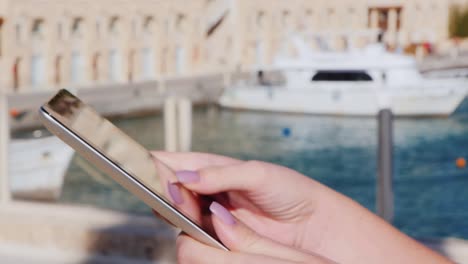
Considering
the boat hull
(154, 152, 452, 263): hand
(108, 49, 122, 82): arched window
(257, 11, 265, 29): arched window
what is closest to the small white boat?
(154, 152, 452, 263): hand

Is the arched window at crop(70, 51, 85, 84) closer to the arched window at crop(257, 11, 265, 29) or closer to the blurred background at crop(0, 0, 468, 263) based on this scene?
the blurred background at crop(0, 0, 468, 263)

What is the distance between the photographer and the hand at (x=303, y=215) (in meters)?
1.64

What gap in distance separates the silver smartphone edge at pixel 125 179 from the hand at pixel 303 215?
171 mm

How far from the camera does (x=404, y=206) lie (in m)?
15.3

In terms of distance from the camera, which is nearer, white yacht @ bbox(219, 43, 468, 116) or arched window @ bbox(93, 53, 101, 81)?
white yacht @ bbox(219, 43, 468, 116)

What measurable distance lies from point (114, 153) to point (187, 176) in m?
0.17

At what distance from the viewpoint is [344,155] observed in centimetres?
2050

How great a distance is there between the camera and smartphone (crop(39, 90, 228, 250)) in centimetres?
134

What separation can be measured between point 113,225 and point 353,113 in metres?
19.7

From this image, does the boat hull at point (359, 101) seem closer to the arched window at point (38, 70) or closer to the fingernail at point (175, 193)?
the arched window at point (38, 70)

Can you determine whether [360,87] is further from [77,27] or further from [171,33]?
[171,33]

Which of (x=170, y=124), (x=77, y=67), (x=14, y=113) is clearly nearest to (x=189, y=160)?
(x=170, y=124)

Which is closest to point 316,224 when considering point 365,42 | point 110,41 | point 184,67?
point 110,41

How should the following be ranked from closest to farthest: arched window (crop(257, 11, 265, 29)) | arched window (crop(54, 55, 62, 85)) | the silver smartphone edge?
1. the silver smartphone edge
2. arched window (crop(54, 55, 62, 85))
3. arched window (crop(257, 11, 265, 29))
